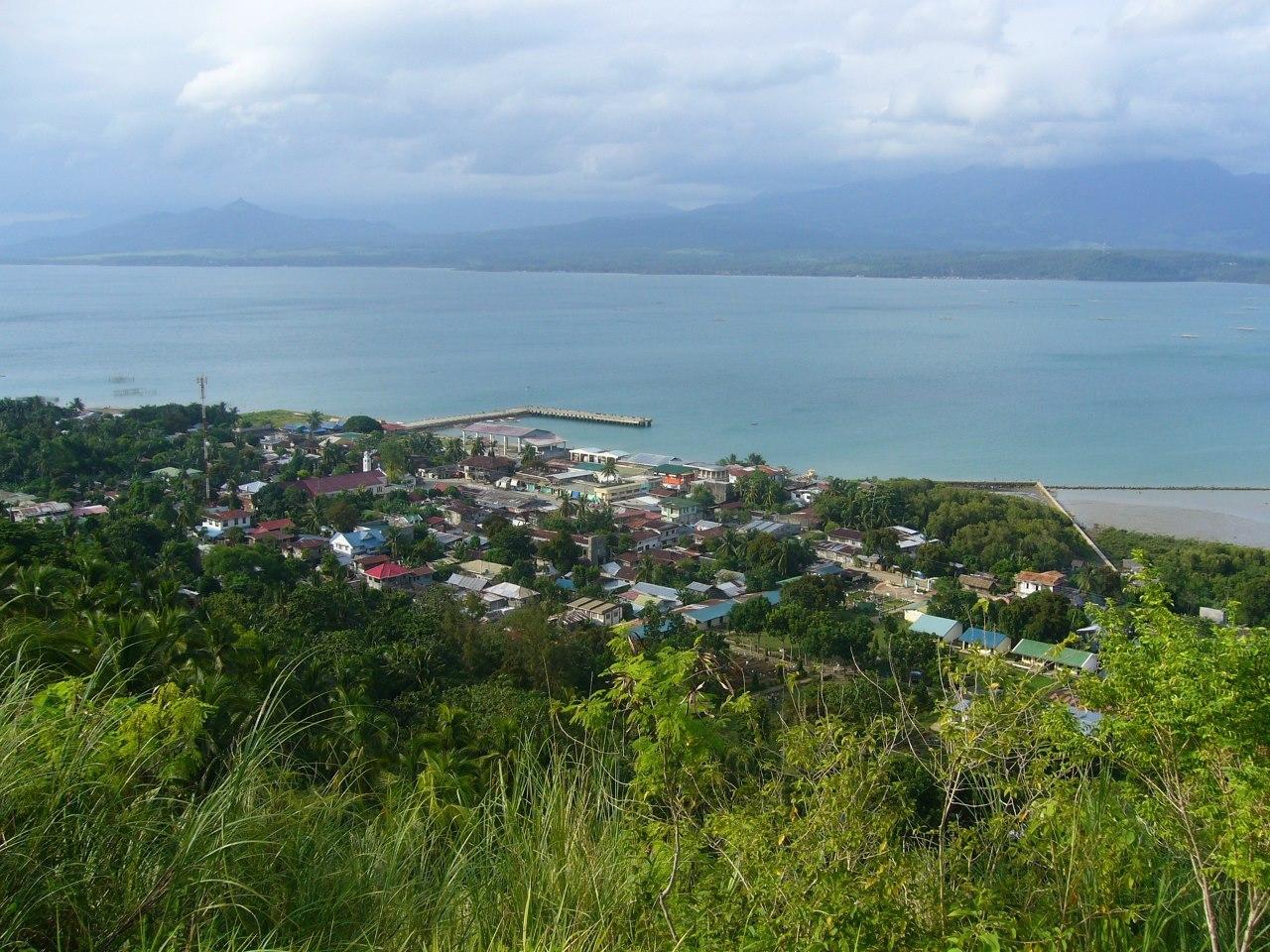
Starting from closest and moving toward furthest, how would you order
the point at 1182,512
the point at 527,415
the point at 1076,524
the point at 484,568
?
the point at 484,568 < the point at 1076,524 < the point at 1182,512 < the point at 527,415

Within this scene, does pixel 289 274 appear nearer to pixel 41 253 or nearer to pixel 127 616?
pixel 41 253

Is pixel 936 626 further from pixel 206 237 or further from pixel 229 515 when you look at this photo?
pixel 206 237

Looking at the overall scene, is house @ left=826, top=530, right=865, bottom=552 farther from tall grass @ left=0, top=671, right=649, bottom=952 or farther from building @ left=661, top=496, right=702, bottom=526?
tall grass @ left=0, top=671, right=649, bottom=952

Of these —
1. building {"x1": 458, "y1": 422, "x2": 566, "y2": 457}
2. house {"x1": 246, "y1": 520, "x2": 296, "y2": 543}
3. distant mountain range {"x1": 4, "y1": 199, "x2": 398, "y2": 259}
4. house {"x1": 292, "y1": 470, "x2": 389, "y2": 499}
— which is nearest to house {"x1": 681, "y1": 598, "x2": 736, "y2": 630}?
house {"x1": 246, "y1": 520, "x2": 296, "y2": 543}

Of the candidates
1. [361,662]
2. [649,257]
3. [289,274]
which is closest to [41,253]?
[289,274]

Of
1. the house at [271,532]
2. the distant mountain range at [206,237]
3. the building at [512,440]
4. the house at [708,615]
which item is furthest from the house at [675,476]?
the distant mountain range at [206,237]

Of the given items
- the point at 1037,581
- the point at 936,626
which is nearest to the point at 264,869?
the point at 936,626
